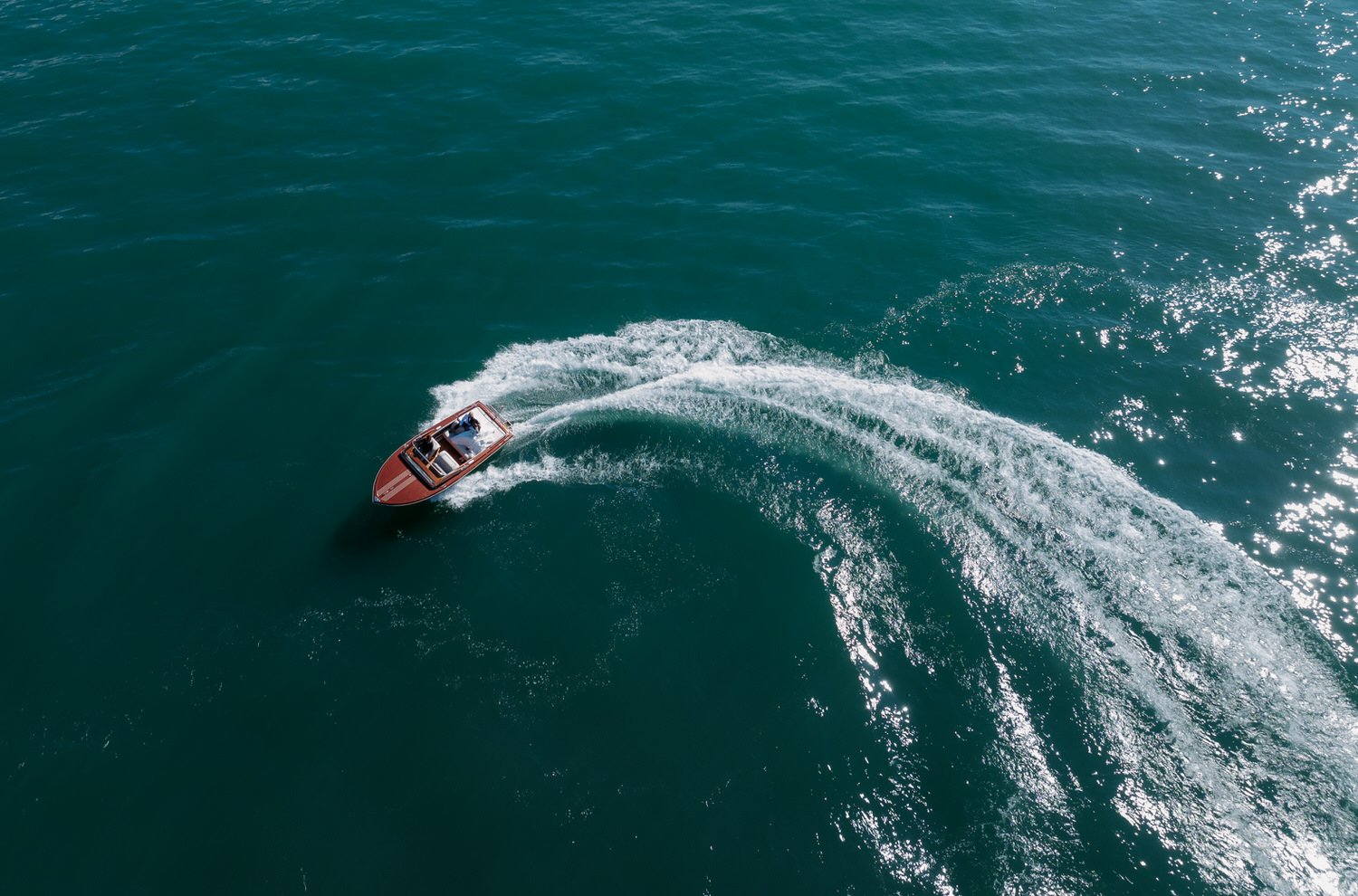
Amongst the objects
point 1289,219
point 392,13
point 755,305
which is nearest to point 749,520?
point 755,305

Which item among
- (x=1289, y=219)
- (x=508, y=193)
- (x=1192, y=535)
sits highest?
(x=1289, y=219)

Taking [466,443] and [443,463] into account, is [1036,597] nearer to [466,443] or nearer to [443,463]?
[466,443]

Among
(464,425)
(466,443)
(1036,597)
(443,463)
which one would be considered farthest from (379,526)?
(1036,597)

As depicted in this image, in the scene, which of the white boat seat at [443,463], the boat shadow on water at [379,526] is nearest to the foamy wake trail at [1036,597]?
the white boat seat at [443,463]

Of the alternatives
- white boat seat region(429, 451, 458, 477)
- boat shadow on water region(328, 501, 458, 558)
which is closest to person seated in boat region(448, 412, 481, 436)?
white boat seat region(429, 451, 458, 477)

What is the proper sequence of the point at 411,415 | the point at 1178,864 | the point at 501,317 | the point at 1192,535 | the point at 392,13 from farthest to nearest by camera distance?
1. the point at 392,13
2. the point at 501,317
3. the point at 411,415
4. the point at 1192,535
5. the point at 1178,864

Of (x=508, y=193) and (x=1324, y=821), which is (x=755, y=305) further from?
(x=1324, y=821)

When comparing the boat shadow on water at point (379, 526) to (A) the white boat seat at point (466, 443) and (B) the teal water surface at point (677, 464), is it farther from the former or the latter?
(A) the white boat seat at point (466, 443)

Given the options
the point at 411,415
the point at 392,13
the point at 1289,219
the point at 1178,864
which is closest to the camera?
the point at 1178,864
